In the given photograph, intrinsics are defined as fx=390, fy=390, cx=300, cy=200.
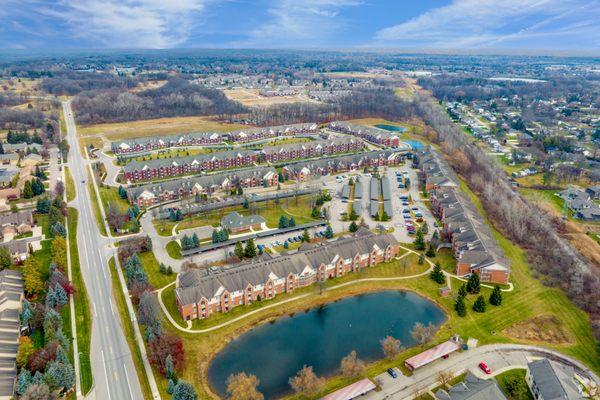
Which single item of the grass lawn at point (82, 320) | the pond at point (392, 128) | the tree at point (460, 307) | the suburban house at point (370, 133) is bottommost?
the tree at point (460, 307)

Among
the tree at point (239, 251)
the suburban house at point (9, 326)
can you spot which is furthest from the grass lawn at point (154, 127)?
the tree at point (239, 251)

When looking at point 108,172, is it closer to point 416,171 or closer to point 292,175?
point 292,175

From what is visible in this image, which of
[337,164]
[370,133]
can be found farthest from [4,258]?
[370,133]

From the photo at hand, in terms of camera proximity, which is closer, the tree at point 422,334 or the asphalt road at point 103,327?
the asphalt road at point 103,327

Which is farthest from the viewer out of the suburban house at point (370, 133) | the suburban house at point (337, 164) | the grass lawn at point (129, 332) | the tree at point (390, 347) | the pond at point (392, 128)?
the pond at point (392, 128)

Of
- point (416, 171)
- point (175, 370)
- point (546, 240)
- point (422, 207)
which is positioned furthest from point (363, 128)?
point (175, 370)

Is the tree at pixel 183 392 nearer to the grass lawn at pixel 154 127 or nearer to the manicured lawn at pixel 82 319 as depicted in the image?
the manicured lawn at pixel 82 319

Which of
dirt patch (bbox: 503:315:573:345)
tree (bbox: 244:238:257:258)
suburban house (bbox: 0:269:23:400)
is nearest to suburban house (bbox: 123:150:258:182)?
suburban house (bbox: 0:269:23:400)

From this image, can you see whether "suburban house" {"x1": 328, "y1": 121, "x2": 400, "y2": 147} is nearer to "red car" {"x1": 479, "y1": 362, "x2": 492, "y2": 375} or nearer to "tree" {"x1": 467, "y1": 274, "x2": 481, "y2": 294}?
"tree" {"x1": 467, "y1": 274, "x2": 481, "y2": 294}
